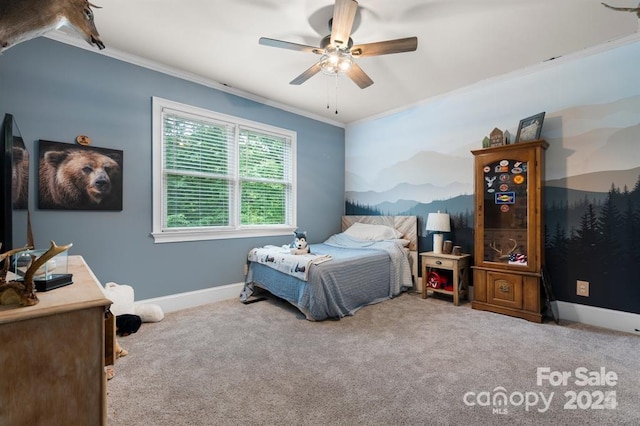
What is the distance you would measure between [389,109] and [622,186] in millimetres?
2684

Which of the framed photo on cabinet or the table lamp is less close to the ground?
the framed photo on cabinet

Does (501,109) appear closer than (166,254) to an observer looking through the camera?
No

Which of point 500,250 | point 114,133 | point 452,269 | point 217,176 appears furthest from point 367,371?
point 114,133

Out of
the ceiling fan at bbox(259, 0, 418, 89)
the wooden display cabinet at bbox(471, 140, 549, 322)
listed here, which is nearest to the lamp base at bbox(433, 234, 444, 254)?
the wooden display cabinet at bbox(471, 140, 549, 322)

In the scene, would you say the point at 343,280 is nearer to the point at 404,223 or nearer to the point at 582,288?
the point at 404,223

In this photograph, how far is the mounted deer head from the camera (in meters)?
0.95

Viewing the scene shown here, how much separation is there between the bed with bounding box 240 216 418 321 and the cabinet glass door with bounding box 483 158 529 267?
0.97 m

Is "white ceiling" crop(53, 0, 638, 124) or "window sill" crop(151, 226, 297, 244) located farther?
"window sill" crop(151, 226, 297, 244)

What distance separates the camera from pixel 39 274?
1143 mm

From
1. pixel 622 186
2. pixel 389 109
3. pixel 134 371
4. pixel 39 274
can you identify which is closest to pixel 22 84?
pixel 39 274

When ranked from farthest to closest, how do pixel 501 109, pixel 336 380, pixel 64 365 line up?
pixel 501 109 < pixel 336 380 < pixel 64 365

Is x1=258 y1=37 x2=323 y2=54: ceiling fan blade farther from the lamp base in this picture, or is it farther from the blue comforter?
the lamp base

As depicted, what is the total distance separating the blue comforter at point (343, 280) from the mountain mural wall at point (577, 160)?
2.81ft

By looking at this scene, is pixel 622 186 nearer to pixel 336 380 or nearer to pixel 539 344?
pixel 539 344
